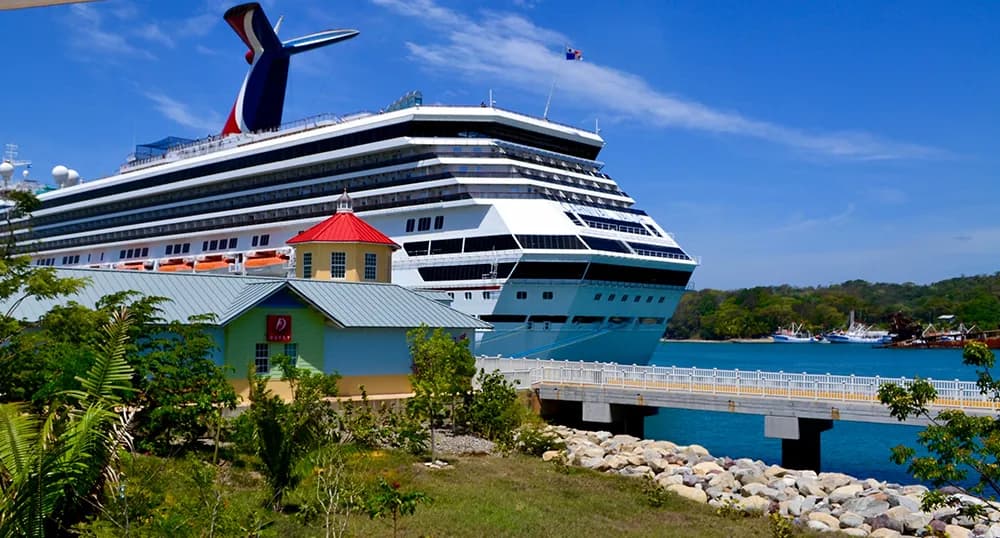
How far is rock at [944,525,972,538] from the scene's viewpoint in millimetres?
15875

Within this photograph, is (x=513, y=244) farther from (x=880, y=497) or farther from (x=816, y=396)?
(x=880, y=497)

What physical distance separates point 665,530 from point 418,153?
3406cm

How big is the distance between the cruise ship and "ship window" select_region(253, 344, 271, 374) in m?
13.3

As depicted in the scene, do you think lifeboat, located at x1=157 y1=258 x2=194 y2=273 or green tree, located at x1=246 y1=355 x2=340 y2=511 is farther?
lifeboat, located at x1=157 y1=258 x2=194 y2=273

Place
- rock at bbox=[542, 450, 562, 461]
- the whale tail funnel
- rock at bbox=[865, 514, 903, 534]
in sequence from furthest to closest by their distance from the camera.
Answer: the whale tail funnel, rock at bbox=[542, 450, 562, 461], rock at bbox=[865, 514, 903, 534]

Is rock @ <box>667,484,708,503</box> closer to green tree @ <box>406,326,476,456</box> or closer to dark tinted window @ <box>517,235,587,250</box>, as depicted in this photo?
→ green tree @ <box>406,326,476,456</box>

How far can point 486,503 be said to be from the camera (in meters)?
16.0

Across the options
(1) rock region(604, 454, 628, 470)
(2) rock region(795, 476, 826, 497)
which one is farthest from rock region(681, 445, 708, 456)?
(2) rock region(795, 476, 826, 497)

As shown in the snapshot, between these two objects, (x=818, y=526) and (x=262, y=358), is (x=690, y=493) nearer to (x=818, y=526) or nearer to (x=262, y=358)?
(x=818, y=526)

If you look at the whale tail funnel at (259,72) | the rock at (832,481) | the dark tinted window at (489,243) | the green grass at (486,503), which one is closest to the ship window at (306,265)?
the dark tinted window at (489,243)

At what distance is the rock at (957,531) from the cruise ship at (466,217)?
24.0 meters

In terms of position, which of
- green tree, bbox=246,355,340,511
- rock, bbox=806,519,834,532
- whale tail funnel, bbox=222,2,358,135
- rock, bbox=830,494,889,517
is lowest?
rock, bbox=806,519,834,532

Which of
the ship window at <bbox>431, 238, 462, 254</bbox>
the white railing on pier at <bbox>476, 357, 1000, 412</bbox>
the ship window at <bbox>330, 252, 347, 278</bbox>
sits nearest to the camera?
the white railing on pier at <bbox>476, 357, 1000, 412</bbox>

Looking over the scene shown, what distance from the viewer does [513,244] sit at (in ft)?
132
